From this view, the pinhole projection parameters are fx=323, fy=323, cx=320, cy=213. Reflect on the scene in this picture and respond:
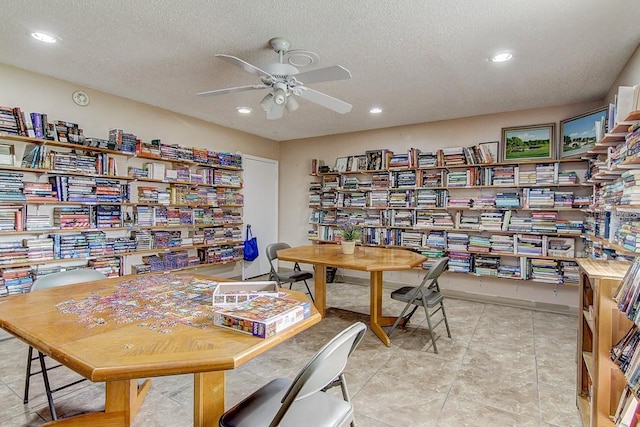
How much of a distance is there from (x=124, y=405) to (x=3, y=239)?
2.44 metres

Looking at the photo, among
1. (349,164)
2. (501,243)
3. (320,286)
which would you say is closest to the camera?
(320,286)

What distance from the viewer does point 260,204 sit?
5918 mm

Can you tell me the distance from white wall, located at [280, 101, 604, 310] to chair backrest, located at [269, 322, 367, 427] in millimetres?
3960

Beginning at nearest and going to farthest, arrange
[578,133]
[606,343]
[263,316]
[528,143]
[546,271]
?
1. [263,316]
2. [606,343]
3. [578,133]
4. [546,271]
5. [528,143]

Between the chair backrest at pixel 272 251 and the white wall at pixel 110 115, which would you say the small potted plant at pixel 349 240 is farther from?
the white wall at pixel 110 115

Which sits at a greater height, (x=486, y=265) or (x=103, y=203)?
(x=103, y=203)

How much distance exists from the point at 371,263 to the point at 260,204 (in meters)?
3.35

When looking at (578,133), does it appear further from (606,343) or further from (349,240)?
(606,343)

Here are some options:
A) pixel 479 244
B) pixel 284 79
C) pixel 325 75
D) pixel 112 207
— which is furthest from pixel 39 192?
pixel 479 244

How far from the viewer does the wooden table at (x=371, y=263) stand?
2977 mm

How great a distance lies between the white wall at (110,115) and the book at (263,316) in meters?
3.39

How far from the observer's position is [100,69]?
3.07 metres

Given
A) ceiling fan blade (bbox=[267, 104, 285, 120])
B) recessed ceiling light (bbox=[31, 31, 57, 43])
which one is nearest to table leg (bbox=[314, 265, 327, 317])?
ceiling fan blade (bbox=[267, 104, 285, 120])

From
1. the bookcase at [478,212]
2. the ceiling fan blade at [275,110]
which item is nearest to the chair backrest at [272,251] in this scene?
the bookcase at [478,212]
